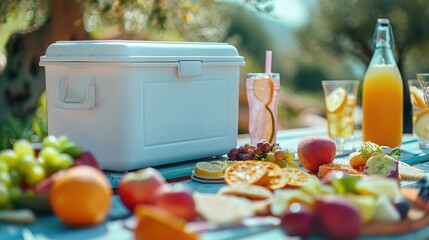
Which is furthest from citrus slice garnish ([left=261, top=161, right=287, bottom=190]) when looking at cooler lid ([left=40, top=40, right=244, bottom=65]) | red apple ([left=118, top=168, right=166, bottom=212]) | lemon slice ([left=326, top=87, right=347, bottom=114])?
lemon slice ([left=326, top=87, right=347, bottom=114])

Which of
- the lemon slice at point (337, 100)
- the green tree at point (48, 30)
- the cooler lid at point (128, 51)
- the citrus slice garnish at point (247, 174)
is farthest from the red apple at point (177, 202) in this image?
the green tree at point (48, 30)

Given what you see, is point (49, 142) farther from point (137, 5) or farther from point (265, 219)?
point (137, 5)

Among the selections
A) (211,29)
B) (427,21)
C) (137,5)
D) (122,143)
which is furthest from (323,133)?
(427,21)

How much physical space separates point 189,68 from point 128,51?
0.72 feet

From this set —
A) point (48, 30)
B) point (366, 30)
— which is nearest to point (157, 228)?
point (48, 30)

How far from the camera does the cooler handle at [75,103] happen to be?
155 cm

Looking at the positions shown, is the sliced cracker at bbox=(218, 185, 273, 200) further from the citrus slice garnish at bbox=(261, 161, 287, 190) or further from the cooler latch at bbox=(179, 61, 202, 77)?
the cooler latch at bbox=(179, 61, 202, 77)

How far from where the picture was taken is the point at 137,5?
3.61m

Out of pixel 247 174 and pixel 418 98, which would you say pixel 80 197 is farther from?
pixel 418 98

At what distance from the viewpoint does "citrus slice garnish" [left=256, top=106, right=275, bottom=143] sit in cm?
190

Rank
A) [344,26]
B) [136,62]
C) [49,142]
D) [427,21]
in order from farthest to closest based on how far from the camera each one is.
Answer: [344,26] < [427,21] < [136,62] < [49,142]

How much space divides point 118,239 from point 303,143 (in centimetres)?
81

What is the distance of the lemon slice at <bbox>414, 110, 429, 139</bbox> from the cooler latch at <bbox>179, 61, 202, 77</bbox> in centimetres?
86

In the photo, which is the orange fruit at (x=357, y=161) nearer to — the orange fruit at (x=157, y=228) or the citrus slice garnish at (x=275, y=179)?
the citrus slice garnish at (x=275, y=179)
